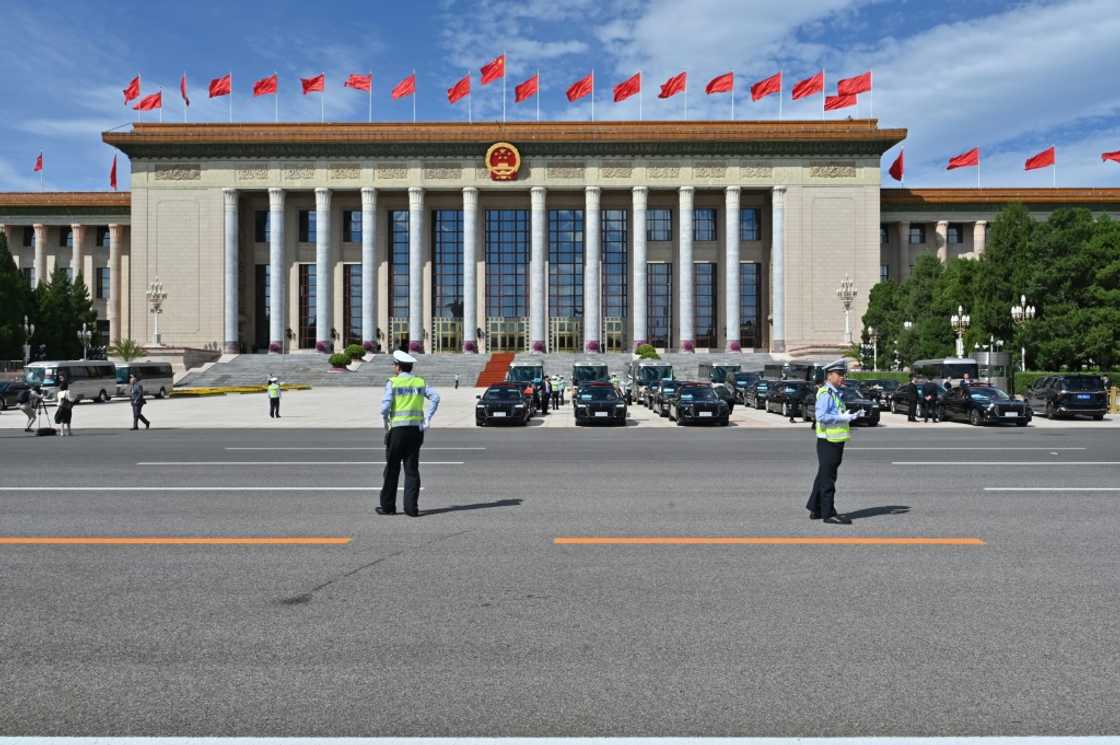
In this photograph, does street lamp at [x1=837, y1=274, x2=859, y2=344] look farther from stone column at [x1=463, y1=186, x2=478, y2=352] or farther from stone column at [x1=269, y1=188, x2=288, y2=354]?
stone column at [x1=269, y1=188, x2=288, y2=354]

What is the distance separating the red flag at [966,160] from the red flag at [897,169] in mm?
3817

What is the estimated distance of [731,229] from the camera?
70.2 metres

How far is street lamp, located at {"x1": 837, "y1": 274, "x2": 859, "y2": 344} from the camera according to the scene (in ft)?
214

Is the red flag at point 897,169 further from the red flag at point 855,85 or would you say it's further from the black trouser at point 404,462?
the black trouser at point 404,462

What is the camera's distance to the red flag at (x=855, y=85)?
194 ft

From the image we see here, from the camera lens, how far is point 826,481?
945 cm

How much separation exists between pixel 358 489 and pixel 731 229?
62172mm

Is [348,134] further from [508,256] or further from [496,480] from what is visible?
[496,480]

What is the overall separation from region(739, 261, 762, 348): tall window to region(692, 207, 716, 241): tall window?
389cm

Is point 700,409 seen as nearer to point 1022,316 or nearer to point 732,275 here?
point 1022,316

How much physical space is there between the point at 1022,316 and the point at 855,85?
26098 millimetres

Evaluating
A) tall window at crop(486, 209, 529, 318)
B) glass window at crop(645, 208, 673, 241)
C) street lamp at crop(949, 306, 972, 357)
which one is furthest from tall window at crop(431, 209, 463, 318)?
street lamp at crop(949, 306, 972, 357)

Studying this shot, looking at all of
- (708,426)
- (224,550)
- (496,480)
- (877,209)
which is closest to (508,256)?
(877,209)

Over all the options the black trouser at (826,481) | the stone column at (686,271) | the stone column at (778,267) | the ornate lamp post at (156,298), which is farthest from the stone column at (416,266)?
the black trouser at (826,481)
